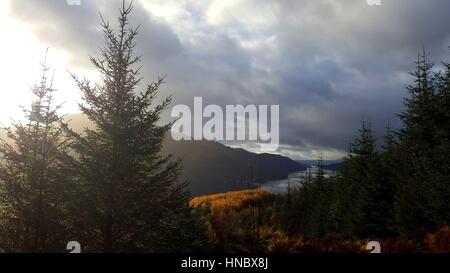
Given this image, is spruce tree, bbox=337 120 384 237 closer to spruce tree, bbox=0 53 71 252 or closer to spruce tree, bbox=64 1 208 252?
spruce tree, bbox=64 1 208 252

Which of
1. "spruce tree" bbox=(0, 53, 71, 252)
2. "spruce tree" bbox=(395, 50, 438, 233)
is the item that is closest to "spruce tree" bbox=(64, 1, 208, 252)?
"spruce tree" bbox=(0, 53, 71, 252)

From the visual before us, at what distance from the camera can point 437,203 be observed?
19.7m

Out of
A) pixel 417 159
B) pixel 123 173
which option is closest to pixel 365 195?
pixel 417 159

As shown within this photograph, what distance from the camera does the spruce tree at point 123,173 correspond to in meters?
12.7

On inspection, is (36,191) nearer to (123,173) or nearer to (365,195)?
(123,173)

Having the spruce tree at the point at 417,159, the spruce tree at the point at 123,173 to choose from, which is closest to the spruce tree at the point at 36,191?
the spruce tree at the point at 123,173

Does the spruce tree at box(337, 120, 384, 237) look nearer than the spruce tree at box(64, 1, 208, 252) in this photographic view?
No

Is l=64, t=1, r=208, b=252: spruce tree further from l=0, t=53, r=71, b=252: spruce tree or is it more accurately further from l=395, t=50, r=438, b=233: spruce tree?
l=395, t=50, r=438, b=233: spruce tree

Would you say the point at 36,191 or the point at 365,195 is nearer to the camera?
the point at 36,191

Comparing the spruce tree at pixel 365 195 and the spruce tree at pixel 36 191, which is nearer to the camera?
the spruce tree at pixel 36 191

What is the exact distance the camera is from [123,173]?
496 inches

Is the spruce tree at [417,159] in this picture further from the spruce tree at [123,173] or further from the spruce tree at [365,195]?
the spruce tree at [123,173]

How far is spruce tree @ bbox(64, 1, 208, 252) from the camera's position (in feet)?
41.7
